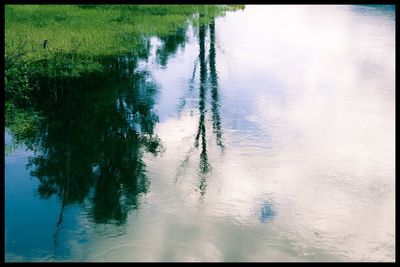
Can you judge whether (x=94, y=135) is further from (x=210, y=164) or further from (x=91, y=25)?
(x=91, y=25)

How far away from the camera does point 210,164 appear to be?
1229 centimetres

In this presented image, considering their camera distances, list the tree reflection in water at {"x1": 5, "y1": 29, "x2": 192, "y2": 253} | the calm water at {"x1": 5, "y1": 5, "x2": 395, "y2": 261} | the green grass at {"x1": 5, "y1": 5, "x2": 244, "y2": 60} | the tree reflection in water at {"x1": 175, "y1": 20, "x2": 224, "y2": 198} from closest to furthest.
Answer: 1. the calm water at {"x1": 5, "y1": 5, "x2": 395, "y2": 261}
2. the tree reflection in water at {"x1": 5, "y1": 29, "x2": 192, "y2": 253}
3. the tree reflection in water at {"x1": 175, "y1": 20, "x2": 224, "y2": 198}
4. the green grass at {"x1": 5, "y1": 5, "x2": 244, "y2": 60}

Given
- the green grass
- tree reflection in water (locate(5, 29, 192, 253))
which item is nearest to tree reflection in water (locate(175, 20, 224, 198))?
tree reflection in water (locate(5, 29, 192, 253))

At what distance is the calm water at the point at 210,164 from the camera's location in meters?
9.16

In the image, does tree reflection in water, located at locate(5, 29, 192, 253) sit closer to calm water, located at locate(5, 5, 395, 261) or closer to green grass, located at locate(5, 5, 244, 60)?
calm water, located at locate(5, 5, 395, 261)

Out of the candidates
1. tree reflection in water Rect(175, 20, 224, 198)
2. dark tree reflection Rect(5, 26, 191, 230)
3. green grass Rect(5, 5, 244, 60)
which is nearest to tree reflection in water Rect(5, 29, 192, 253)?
dark tree reflection Rect(5, 26, 191, 230)

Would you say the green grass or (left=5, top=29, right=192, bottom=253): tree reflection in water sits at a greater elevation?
the green grass

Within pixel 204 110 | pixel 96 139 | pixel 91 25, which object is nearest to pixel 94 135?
pixel 96 139

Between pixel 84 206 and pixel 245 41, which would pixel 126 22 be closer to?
pixel 245 41

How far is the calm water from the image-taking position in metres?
9.16

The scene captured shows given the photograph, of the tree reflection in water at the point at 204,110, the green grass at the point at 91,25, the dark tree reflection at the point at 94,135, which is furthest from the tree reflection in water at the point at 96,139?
the green grass at the point at 91,25

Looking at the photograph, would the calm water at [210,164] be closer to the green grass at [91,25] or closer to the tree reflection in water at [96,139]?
the tree reflection in water at [96,139]

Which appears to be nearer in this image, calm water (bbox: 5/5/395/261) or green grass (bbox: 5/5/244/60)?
calm water (bbox: 5/5/395/261)

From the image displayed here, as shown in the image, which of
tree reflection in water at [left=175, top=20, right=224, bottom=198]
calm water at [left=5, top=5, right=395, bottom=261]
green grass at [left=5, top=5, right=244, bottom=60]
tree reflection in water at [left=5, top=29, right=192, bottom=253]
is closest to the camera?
calm water at [left=5, top=5, right=395, bottom=261]
